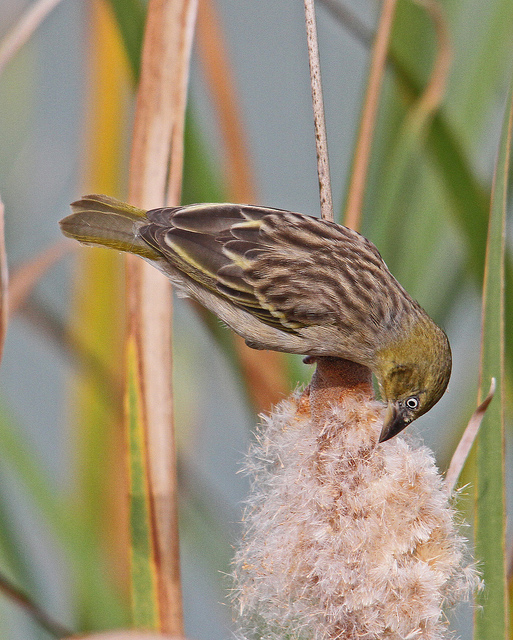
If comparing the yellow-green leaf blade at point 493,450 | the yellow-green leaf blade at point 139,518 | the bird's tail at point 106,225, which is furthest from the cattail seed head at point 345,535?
the bird's tail at point 106,225

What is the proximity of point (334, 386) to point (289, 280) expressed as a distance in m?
0.43

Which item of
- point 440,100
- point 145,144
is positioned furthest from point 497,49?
point 145,144

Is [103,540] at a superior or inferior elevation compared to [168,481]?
inferior

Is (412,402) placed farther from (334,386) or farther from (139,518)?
(139,518)

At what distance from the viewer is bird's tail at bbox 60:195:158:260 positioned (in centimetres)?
221

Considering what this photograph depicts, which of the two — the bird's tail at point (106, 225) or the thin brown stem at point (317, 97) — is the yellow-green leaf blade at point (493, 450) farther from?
the bird's tail at point (106, 225)

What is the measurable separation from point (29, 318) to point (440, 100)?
1.55 m

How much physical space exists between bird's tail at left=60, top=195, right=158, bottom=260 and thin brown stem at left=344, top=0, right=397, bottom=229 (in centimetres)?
67

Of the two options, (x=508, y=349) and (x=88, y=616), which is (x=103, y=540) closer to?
(x=88, y=616)

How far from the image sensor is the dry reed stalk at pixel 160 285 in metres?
1.78

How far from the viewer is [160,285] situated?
6.63 feet

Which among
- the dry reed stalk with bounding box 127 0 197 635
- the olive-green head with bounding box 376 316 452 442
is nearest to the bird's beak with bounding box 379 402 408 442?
the olive-green head with bounding box 376 316 452 442

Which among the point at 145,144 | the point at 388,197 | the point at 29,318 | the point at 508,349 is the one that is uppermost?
the point at 145,144

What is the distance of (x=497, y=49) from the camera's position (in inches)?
85.3
